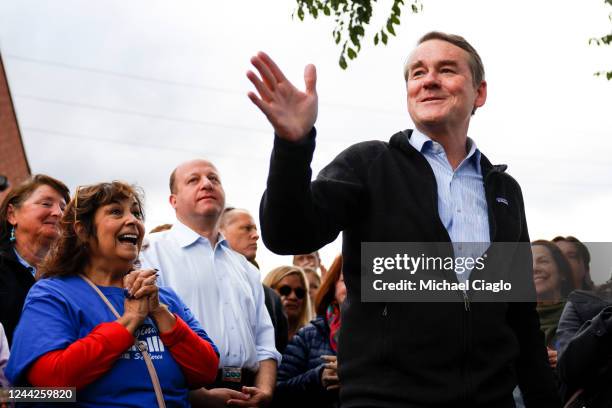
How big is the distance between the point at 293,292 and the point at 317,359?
1332mm

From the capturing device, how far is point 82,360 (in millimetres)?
3424

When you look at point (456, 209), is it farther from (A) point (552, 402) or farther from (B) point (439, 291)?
(A) point (552, 402)

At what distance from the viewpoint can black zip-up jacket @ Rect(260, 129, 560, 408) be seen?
8.11ft

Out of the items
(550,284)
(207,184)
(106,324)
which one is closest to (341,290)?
(207,184)

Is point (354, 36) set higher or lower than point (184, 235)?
higher

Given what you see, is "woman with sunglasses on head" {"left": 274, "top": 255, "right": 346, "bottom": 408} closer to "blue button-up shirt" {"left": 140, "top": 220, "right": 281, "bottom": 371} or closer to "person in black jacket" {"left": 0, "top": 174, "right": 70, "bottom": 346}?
"blue button-up shirt" {"left": 140, "top": 220, "right": 281, "bottom": 371}

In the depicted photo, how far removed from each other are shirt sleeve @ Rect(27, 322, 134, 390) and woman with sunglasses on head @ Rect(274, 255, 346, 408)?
198cm

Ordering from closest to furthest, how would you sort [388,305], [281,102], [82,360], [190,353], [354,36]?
[281,102] < [388,305] < [82,360] < [190,353] < [354,36]

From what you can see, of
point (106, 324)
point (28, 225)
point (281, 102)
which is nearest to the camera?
point (281, 102)

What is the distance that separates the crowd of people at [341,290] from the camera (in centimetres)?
266

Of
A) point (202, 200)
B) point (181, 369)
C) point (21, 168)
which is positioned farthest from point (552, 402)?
point (21, 168)

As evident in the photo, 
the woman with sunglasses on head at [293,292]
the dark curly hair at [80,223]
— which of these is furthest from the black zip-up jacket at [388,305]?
the woman with sunglasses on head at [293,292]

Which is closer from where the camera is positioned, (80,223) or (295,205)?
(295,205)

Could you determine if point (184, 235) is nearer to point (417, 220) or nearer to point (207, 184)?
point (207, 184)
